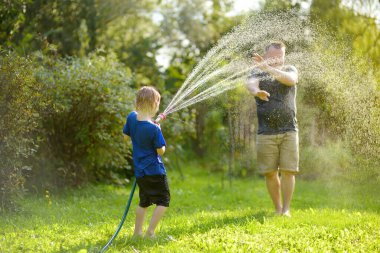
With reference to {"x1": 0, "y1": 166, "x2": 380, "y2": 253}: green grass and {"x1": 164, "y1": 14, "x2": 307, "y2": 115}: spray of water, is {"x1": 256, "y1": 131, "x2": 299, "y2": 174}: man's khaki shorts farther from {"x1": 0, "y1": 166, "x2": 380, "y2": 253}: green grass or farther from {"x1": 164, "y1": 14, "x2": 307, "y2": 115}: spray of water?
{"x1": 164, "y1": 14, "x2": 307, "y2": 115}: spray of water

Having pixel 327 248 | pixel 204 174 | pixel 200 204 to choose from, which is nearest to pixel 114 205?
pixel 200 204

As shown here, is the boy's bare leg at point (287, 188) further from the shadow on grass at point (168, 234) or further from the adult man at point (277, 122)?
the shadow on grass at point (168, 234)

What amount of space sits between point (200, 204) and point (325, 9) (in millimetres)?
5699

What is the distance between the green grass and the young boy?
24 cm

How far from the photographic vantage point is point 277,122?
5410 mm

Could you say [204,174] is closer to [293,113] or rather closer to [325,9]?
[325,9]

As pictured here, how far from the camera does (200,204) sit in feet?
22.3

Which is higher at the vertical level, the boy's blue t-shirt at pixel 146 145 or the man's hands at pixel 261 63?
the man's hands at pixel 261 63

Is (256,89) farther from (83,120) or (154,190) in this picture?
(83,120)

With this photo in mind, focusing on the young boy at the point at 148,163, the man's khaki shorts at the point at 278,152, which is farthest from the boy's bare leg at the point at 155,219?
the man's khaki shorts at the point at 278,152

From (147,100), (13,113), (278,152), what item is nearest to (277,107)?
(278,152)

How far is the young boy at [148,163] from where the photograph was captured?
4.23 meters

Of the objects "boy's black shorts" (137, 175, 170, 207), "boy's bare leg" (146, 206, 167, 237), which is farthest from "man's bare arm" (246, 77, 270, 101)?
"boy's bare leg" (146, 206, 167, 237)

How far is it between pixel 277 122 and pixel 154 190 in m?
1.73
